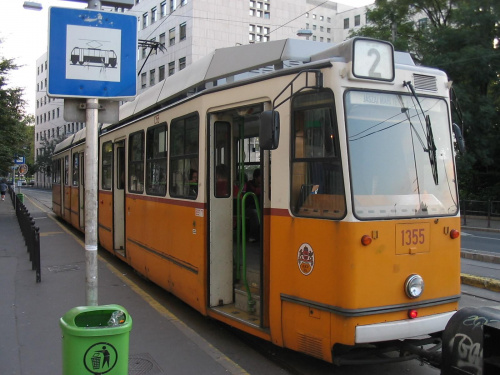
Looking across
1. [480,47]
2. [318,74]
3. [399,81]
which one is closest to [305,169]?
[318,74]

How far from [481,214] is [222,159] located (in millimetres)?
18909

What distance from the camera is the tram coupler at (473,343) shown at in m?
2.98

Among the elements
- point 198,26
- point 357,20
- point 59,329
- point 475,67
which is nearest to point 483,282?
point 59,329

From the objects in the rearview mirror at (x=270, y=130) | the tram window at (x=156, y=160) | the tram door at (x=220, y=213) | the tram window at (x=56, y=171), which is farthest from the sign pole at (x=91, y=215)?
the tram window at (x=56, y=171)

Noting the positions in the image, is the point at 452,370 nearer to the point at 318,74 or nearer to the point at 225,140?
the point at 318,74

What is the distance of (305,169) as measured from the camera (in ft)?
15.0

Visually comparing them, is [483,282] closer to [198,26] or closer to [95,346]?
[95,346]

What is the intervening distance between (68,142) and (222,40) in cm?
3463

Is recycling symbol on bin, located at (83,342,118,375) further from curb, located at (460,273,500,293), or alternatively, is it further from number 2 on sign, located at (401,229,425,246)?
curb, located at (460,273,500,293)

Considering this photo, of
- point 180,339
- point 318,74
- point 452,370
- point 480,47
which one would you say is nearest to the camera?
point 452,370

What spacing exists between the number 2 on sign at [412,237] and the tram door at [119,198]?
267 inches

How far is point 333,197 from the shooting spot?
4352mm

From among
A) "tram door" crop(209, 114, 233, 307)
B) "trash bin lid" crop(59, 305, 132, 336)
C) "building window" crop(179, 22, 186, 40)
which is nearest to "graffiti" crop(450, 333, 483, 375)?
"trash bin lid" crop(59, 305, 132, 336)

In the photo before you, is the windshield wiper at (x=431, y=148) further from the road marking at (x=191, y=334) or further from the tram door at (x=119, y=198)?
the tram door at (x=119, y=198)
